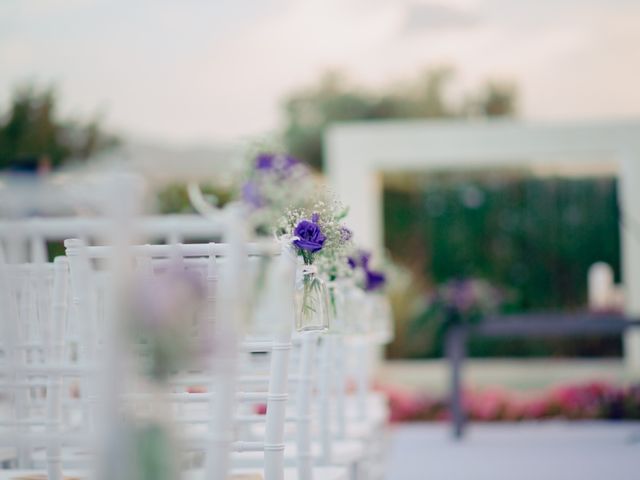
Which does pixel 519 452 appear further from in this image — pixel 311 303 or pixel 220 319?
pixel 220 319

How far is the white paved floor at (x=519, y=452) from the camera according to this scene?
5898 mm

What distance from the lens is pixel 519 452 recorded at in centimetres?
680

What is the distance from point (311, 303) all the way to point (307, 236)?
7.1 inches

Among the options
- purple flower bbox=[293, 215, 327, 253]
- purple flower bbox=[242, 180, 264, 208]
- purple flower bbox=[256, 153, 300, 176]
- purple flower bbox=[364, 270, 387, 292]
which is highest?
purple flower bbox=[256, 153, 300, 176]

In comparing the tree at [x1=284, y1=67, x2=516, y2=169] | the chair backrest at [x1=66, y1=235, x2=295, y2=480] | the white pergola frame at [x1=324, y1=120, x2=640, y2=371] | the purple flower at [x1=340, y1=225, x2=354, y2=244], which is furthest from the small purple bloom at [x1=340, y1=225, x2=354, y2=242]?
the tree at [x1=284, y1=67, x2=516, y2=169]

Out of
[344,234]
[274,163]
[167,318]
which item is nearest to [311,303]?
[344,234]

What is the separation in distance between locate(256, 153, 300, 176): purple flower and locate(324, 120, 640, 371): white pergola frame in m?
3.56

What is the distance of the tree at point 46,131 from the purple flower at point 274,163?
12.1 metres

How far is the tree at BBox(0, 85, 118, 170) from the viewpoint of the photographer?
17.1 meters

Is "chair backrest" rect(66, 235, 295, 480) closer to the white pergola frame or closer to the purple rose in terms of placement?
the purple rose

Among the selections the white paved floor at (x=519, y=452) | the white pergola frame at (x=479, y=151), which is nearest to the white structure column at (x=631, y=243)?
the white pergola frame at (x=479, y=151)

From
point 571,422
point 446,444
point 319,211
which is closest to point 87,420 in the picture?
point 319,211

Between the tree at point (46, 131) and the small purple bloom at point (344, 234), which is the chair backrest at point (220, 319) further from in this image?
the tree at point (46, 131)

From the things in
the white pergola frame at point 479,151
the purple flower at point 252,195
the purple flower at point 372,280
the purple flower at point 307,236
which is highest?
the white pergola frame at point 479,151
